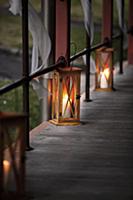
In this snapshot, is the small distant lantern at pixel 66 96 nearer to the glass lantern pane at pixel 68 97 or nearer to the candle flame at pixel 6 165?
the glass lantern pane at pixel 68 97

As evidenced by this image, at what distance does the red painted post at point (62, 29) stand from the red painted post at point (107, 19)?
2.47m

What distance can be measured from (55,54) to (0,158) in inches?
108

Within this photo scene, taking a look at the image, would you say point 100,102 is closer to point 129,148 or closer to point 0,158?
point 129,148

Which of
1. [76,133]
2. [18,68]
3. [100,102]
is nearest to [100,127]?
[76,133]

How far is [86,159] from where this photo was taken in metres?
4.09

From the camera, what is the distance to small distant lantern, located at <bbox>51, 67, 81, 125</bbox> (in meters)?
5.16

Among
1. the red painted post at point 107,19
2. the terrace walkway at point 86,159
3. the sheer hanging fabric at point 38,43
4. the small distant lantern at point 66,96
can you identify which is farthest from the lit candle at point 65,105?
the red painted post at point 107,19

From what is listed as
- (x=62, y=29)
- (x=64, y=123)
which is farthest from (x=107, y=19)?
(x=64, y=123)

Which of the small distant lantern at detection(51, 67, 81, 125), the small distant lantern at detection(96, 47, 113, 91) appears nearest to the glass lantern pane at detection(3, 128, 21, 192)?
the small distant lantern at detection(51, 67, 81, 125)

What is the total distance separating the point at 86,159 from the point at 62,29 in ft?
6.38

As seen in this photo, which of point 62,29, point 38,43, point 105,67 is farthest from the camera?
point 105,67

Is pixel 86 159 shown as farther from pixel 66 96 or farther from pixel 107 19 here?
pixel 107 19

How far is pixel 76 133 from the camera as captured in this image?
16.2ft

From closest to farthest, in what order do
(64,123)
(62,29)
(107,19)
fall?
(64,123) → (62,29) → (107,19)
